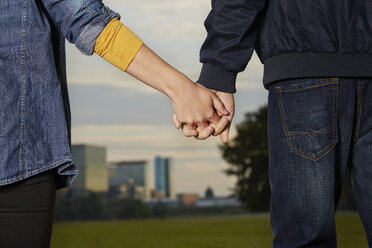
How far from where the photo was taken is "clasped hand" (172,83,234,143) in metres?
2.03

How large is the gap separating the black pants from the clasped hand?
638mm

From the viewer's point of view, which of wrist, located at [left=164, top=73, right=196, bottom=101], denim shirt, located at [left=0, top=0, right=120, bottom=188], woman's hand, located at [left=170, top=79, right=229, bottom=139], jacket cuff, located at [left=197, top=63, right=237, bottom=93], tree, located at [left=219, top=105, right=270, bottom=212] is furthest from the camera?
tree, located at [left=219, top=105, right=270, bottom=212]

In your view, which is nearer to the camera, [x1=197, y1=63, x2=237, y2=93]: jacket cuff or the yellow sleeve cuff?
the yellow sleeve cuff

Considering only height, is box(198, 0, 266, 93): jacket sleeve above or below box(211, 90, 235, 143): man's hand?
above

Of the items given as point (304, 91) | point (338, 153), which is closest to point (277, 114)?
point (304, 91)

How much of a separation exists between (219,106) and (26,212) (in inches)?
38.7

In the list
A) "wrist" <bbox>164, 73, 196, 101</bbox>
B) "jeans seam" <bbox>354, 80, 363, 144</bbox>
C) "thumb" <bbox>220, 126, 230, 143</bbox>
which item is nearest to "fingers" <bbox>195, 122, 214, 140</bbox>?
"thumb" <bbox>220, 126, 230, 143</bbox>

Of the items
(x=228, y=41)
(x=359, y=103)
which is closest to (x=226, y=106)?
(x=228, y=41)

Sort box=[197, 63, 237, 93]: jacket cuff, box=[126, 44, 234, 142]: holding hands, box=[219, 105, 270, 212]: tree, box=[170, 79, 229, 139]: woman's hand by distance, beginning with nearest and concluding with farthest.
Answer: box=[126, 44, 234, 142]: holding hands
box=[170, 79, 229, 139]: woman's hand
box=[197, 63, 237, 93]: jacket cuff
box=[219, 105, 270, 212]: tree

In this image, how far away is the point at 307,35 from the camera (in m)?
1.95

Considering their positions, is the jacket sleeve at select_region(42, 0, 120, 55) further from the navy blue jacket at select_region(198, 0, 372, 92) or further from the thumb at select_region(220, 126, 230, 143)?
the thumb at select_region(220, 126, 230, 143)

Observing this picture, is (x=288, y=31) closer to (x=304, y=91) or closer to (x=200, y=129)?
(x=304, y=91)

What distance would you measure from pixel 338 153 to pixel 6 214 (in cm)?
125

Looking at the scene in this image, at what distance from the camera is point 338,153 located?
195 centimetres
